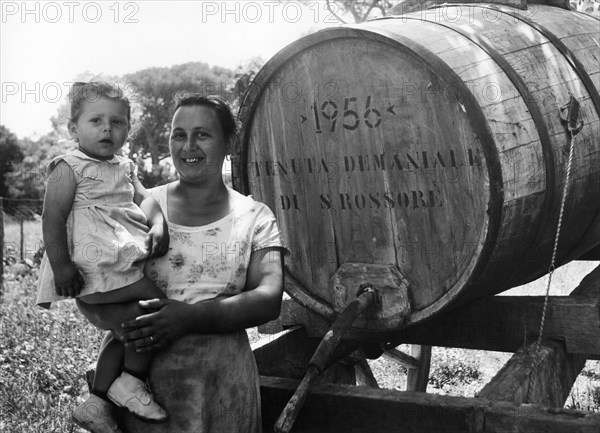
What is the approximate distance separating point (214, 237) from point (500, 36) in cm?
135

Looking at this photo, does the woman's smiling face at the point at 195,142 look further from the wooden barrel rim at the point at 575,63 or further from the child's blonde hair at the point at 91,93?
the wooden barrel rim at the point at 575,63

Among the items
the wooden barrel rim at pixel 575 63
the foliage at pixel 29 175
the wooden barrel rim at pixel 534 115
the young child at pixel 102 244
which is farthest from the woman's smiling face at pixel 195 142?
the foliage at pixel 29 175

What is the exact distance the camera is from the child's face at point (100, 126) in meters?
2.28

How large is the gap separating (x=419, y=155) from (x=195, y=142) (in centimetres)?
74

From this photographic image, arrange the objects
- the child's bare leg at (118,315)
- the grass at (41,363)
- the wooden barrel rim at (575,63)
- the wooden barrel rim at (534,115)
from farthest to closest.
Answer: the grass at (41,363) < the wooden barrel rim at (575,63) < the wooden barrel rim at (534,115) < the child's bare leg at (118,315)

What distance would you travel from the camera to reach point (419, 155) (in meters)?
2.51

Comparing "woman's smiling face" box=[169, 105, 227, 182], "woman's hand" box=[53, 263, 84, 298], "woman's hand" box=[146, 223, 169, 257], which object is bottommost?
"woman's hand" box=[53, 263, 84, 298]

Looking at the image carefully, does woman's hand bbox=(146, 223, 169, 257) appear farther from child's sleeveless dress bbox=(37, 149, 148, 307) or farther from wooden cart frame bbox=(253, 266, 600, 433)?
wooden cart frame bbox=(253, 266, 600, 433)

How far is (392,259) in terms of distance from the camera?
2.64m

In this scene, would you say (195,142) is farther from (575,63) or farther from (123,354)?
(575,63)

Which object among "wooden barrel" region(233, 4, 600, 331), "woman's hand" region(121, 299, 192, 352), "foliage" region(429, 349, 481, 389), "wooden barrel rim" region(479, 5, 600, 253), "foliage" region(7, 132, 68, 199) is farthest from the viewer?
"foliage" region(7, 132, 68, 199)

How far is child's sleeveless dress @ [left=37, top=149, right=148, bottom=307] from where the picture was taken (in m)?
2.18

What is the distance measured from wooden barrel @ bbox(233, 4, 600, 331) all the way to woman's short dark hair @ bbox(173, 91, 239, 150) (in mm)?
433

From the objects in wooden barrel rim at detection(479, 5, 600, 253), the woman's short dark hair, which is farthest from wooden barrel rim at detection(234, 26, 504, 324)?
wooden barrel rim at detection(479, 5, 600, 253)
